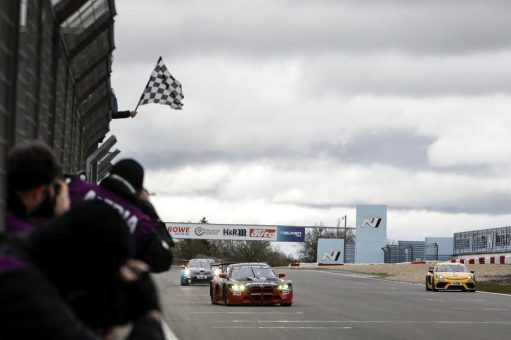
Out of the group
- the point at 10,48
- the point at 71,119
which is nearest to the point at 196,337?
the point at 71,119

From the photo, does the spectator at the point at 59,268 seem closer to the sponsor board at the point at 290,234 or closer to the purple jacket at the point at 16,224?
the purple jacket at the point at 16,224

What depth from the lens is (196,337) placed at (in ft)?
47.5

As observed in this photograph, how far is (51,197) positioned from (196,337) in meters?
11.6

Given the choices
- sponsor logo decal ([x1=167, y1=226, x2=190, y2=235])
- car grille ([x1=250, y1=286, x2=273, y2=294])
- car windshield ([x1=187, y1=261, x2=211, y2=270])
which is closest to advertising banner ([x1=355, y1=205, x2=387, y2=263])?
sponsor logo decal ([x1=167, y1=226, x2=190, y2=235])

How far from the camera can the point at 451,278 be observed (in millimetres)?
35250

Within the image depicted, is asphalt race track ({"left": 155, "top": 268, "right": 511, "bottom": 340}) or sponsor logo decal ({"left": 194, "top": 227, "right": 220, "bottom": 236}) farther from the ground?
sponsor logo decal ({"left": 194, "top": 227, "right": 220, "bottom": 236})

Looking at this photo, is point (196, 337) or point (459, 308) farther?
point (459, 308)

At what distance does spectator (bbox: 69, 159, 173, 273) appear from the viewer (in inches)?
173

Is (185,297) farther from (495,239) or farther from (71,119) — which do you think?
(495,239)

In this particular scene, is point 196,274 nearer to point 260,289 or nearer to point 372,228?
point 260,289

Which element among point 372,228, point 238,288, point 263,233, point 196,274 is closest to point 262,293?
point 238,288

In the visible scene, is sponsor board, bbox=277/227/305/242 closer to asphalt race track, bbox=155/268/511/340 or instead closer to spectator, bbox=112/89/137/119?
asphalt race track, bbox=155/268/511/340

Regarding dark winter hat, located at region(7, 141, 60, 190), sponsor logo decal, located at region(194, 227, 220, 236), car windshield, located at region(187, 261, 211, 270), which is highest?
sponsor logo decal, located at region(194, 227, 220, 236)

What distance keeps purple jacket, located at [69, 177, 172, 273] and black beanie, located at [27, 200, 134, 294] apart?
189 centimetres
